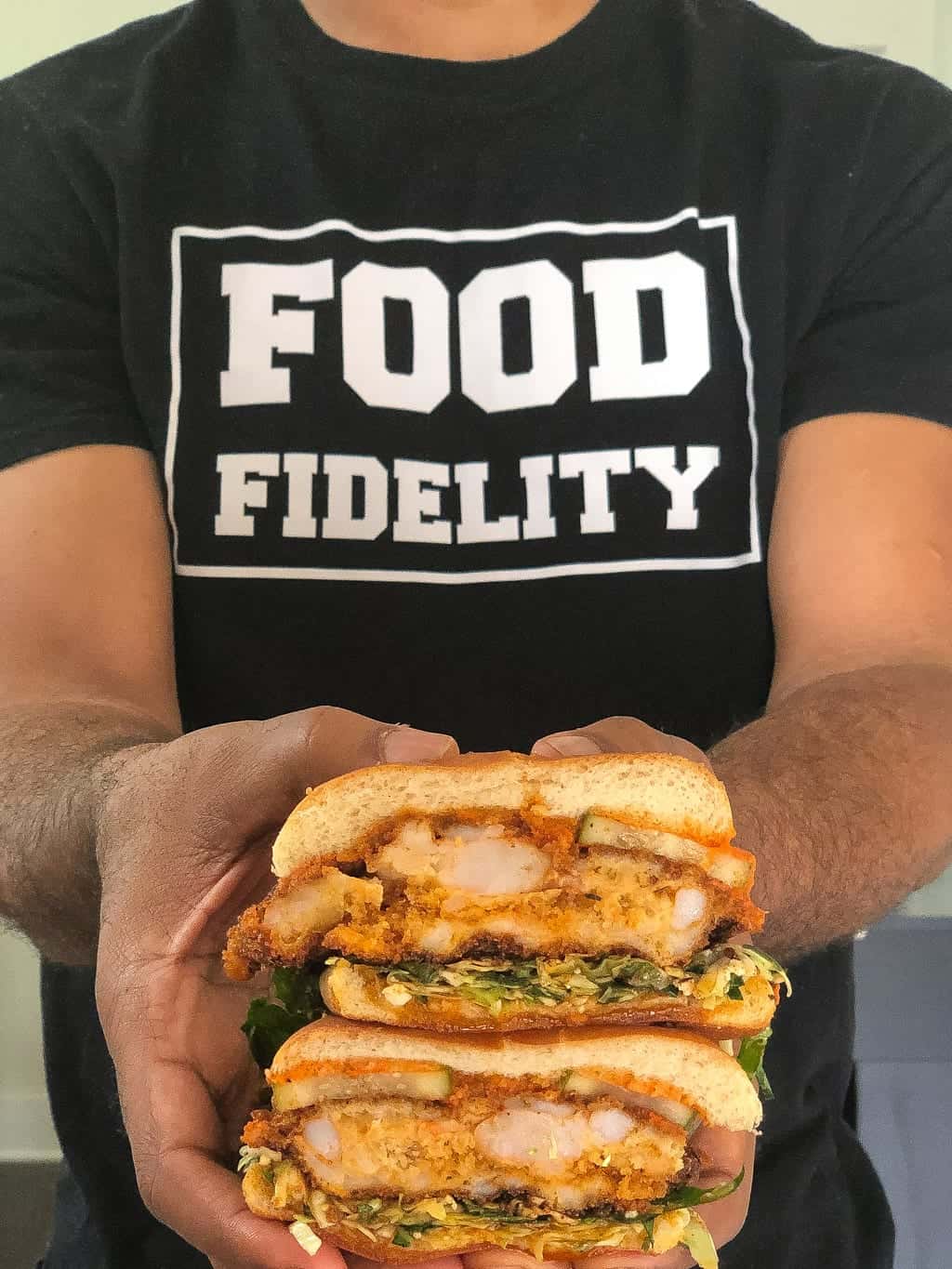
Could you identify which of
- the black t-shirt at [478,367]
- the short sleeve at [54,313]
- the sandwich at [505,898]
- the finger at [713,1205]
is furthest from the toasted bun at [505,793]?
the short sleeve at [54,313]

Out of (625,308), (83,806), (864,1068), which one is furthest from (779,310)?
(864,1068)

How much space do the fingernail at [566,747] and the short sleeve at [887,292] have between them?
1.81ft

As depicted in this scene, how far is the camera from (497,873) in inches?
24.7

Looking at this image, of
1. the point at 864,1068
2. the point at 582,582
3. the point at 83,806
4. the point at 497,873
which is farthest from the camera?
the point at 864,1068

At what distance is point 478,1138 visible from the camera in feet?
A: 2.11

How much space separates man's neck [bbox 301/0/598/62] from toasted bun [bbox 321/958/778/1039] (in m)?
0.92

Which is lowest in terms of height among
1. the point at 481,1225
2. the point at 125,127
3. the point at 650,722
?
the point at 481,1225

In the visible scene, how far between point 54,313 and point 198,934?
63cm

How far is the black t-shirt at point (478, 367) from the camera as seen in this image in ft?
3.41

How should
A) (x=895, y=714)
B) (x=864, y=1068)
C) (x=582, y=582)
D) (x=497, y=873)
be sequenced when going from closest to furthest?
(x=497, y=873), (x=895, y=714), (x=582, y=582), (x=864, y=1068)

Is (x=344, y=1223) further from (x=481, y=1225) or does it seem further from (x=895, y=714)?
(x=895, y=714)

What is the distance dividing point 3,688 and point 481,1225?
58cm

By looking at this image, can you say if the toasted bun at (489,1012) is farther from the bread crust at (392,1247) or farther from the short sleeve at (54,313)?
the short sleeve at (54,313)

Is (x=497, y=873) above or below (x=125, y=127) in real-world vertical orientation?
below
